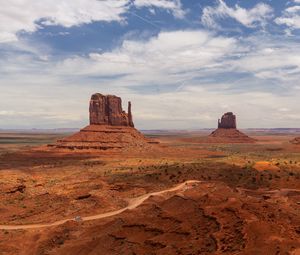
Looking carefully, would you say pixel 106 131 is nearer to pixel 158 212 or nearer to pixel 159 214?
pixel 158 212

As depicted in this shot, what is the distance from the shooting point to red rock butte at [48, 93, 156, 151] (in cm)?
11935

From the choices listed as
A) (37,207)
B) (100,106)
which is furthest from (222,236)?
(100,106)

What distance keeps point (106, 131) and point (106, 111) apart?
9556 millimetres

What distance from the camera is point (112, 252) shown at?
24094 mm

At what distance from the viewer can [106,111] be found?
13212 cm

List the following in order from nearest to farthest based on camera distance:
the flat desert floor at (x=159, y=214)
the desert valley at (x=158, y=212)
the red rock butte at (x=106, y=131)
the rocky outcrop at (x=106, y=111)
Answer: the flat desert floor at (x=159, y=214) < the desert valley at (x=158, y=212) < the red rock butte at (x=106, y=131) < the rocky outcrop at (x=106, y=111)

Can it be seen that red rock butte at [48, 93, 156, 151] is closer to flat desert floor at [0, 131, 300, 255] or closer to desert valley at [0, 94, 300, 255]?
desert valley at [0, 94, 300, 255]

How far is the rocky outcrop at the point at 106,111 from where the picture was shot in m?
131

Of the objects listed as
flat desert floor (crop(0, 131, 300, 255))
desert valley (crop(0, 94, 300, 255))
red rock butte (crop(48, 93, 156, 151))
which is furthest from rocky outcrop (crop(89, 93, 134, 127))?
flat desert floor (crop(0, 131, 300, 255))

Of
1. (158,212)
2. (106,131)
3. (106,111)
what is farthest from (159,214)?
(106,111)

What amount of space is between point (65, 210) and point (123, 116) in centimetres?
9483

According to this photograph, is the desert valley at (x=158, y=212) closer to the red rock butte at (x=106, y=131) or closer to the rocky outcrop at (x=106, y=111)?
the red rock butte at (x=106, y=131)

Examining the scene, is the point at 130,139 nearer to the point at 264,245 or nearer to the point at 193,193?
the point at 193,193

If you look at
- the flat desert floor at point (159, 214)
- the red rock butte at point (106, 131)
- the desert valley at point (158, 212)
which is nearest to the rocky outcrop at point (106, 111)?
the red rock butte at point (106, 131)
